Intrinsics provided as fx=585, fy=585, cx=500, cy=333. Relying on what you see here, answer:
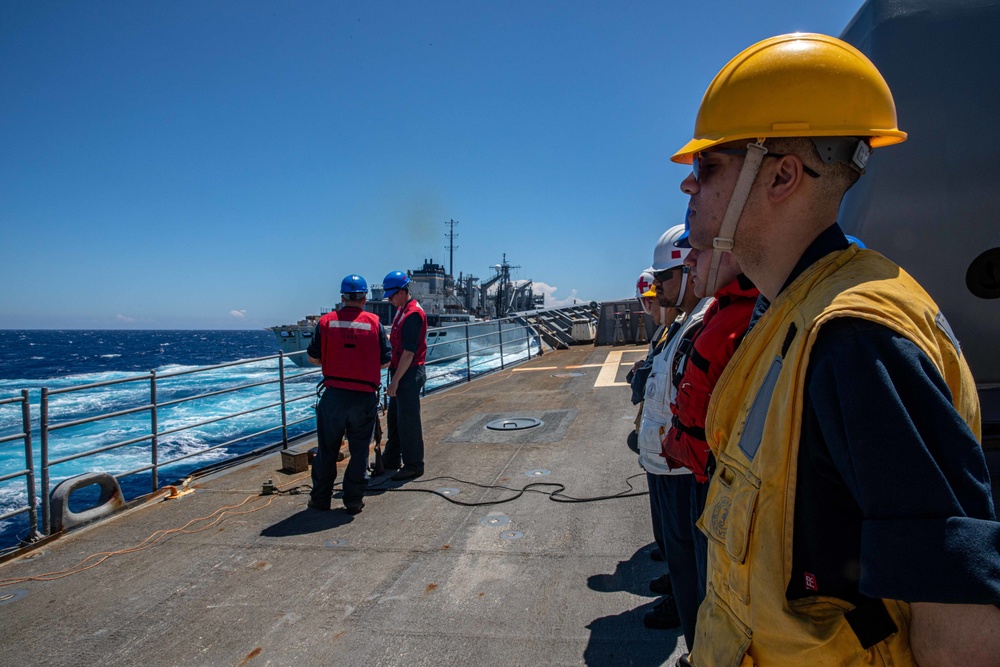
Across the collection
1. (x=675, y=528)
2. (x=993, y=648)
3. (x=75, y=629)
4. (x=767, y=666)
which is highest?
(x=993, y=648)

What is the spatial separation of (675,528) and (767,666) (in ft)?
5.21

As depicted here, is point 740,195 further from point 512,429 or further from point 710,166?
point 512,429

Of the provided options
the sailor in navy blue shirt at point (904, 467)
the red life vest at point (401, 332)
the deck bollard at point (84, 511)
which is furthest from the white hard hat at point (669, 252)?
the deck bollard at point (84, 511)

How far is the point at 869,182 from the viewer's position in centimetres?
378

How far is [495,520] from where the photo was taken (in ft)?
14.5

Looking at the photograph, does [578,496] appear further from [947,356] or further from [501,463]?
[947,356]

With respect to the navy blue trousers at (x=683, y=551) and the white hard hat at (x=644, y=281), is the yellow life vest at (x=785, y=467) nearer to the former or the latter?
the navy blue trousers at (x=683, y=551)

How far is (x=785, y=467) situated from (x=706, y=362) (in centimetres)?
108

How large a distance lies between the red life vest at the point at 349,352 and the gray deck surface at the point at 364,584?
1074 mm

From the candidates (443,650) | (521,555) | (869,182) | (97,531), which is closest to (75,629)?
(97,531)

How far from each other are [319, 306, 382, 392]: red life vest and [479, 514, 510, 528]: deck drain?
1421 millimetres

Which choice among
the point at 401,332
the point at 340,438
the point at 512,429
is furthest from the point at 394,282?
the point at 512,429

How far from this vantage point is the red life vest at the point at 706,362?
1.93m

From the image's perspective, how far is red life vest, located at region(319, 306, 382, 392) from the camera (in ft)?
15.9
